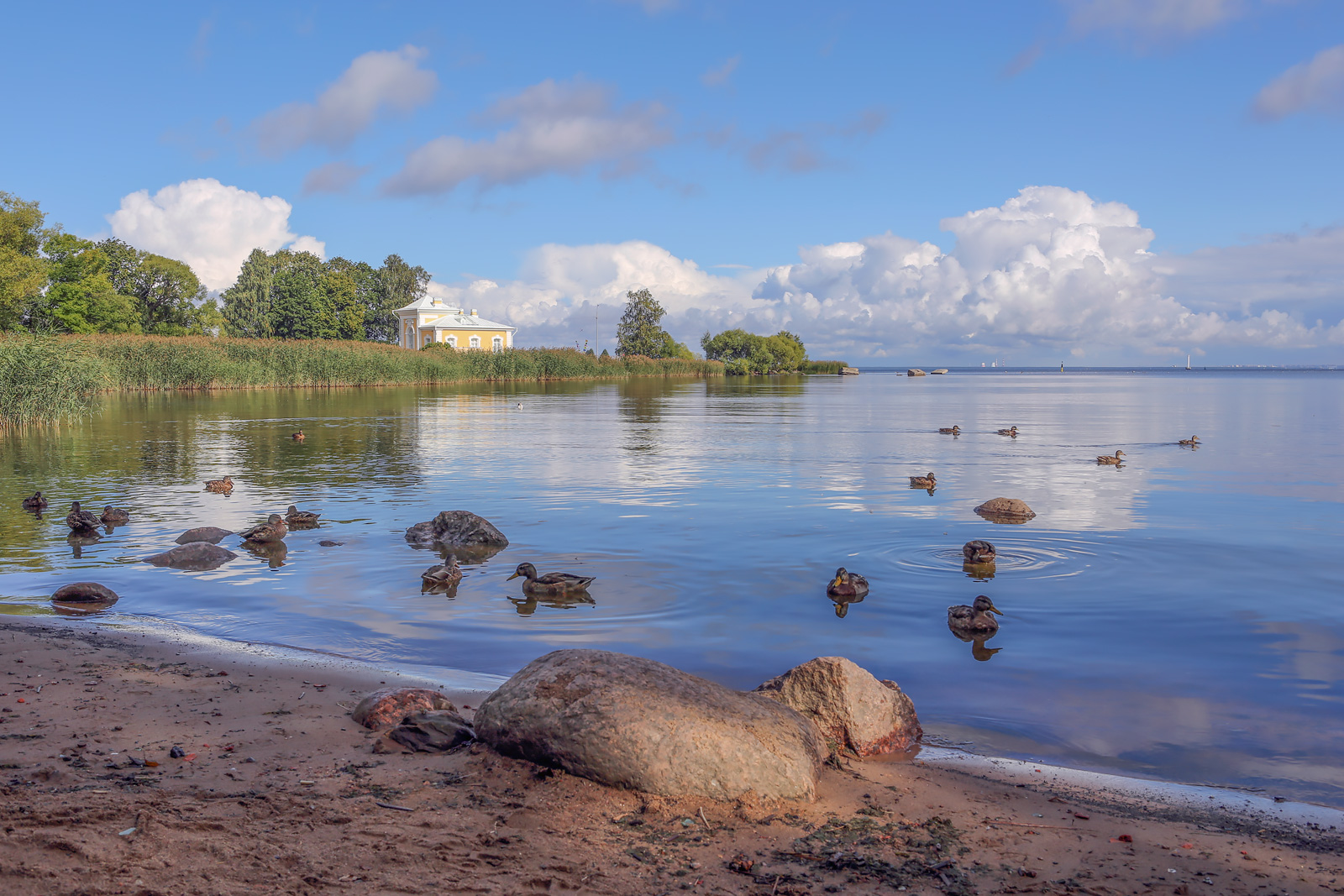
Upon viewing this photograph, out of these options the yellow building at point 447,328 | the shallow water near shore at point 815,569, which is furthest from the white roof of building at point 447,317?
the shallow water near shore at point 815,569

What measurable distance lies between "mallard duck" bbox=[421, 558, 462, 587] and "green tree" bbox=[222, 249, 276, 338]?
116 metres

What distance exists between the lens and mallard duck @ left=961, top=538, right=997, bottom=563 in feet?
47.1

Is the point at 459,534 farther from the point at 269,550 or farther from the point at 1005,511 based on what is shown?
the point at 1005,511

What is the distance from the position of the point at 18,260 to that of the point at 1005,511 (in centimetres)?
7734

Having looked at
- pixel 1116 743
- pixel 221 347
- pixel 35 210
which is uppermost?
pixel 35 210

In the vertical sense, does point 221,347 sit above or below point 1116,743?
above

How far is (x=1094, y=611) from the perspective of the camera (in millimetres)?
12133

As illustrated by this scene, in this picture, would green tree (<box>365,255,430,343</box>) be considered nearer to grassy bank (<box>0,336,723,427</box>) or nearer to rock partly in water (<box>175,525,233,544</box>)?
grassy bank (<box>0,336,723,427</box>)

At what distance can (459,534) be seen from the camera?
15531 millimetres

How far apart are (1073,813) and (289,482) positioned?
20.9m

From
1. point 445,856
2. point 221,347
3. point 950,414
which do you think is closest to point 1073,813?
point 445,856

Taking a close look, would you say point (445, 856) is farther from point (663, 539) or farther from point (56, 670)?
point (663, 539)

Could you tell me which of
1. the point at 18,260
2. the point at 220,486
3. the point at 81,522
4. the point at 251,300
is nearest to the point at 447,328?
the point at 251,300

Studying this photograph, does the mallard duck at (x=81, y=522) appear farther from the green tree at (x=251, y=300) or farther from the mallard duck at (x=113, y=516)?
the green tree at (x=251, y=300)
